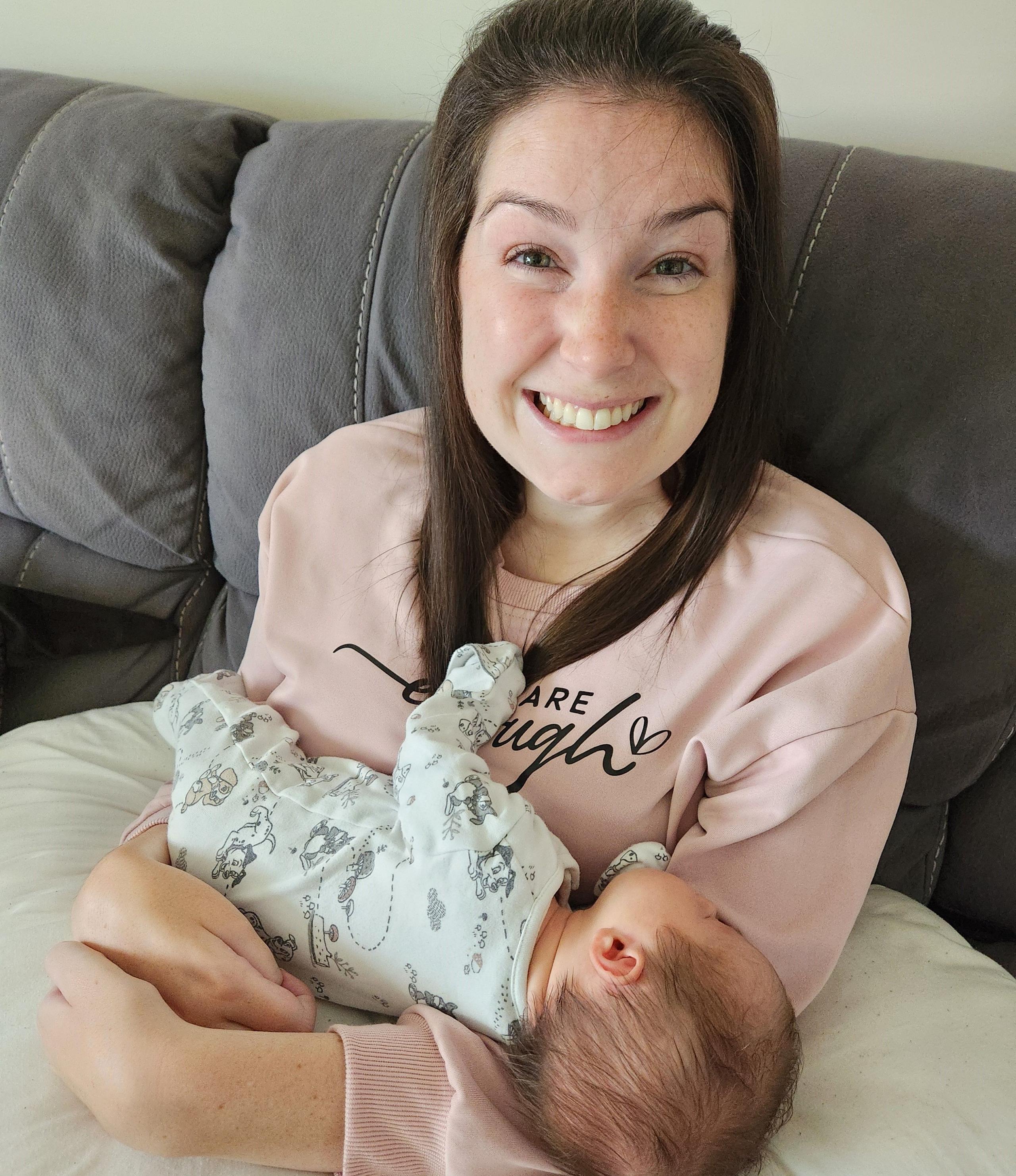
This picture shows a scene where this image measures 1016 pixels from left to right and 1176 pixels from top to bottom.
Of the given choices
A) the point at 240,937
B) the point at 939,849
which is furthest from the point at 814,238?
the point at 240,937

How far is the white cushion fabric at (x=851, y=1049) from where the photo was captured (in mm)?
936

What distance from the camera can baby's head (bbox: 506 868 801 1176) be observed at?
0.89 metres

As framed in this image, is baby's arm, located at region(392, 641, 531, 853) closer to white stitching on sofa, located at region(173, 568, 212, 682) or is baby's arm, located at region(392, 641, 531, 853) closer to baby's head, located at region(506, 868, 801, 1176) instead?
baby's head, located at region(506, 868, 801, 1176)

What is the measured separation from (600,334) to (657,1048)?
2.10 feet

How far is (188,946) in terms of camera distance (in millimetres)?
996

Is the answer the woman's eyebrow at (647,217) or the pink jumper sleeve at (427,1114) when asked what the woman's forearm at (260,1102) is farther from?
the woman's eyebrow at (647,217)

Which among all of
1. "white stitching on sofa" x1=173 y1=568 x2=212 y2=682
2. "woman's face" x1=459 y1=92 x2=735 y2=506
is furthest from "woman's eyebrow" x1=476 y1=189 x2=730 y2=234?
"white stitching on sofa" x1=173 y1=568 x2=212 y2=682

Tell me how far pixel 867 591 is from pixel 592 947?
45 cm

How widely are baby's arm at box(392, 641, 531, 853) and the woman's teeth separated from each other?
27 cm

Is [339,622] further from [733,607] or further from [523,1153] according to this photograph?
[523,1153]

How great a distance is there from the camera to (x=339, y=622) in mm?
1265

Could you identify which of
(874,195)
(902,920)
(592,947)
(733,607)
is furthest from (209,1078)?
(874,195)

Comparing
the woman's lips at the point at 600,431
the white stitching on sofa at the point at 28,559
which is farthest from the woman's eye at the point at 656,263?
the white stitching on sofa at the point at 28,559

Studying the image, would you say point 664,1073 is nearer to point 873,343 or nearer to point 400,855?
point 400,855
